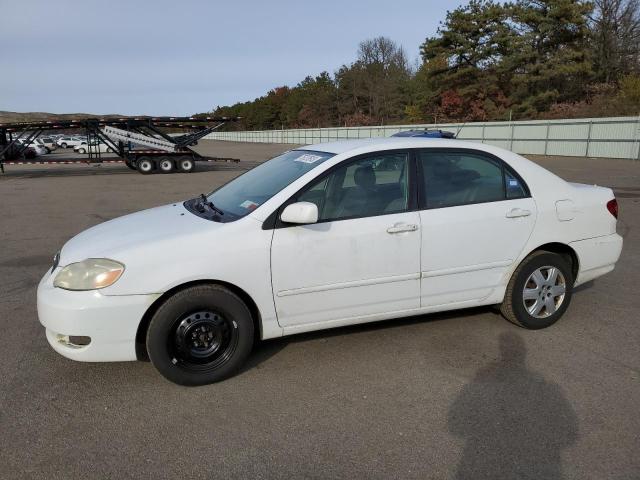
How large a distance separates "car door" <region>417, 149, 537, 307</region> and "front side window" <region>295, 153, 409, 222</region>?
0.18m

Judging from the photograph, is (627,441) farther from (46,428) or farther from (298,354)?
(46,428)

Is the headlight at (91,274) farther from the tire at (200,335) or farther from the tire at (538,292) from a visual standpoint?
the tire at (538,292)

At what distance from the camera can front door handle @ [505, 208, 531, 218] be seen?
4.00 metres

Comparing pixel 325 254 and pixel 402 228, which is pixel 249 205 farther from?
pixel 402 228

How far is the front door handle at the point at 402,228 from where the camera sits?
3641 mm

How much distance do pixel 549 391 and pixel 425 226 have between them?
136 centimetres

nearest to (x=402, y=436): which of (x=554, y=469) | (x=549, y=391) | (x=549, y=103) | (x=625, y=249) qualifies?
(x=554, y=469)

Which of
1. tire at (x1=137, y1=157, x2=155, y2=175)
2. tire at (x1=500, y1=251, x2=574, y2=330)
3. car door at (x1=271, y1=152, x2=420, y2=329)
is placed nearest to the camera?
car door at (x1=271, y1=152, x2=420, y2=329)

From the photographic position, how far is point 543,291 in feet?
13.8

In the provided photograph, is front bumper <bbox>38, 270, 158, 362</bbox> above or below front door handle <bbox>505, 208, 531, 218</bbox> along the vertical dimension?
below

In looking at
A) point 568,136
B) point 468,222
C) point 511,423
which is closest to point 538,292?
point 468,222

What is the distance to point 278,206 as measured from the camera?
136 inches

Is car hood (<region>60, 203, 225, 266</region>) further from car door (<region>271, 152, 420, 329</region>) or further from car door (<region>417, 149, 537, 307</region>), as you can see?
car door (<region>417, 149, 537, 307</region>)

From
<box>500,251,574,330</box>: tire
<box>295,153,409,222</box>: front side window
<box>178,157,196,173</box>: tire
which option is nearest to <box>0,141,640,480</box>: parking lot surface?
<box>500,251,574,330</box>: tire
